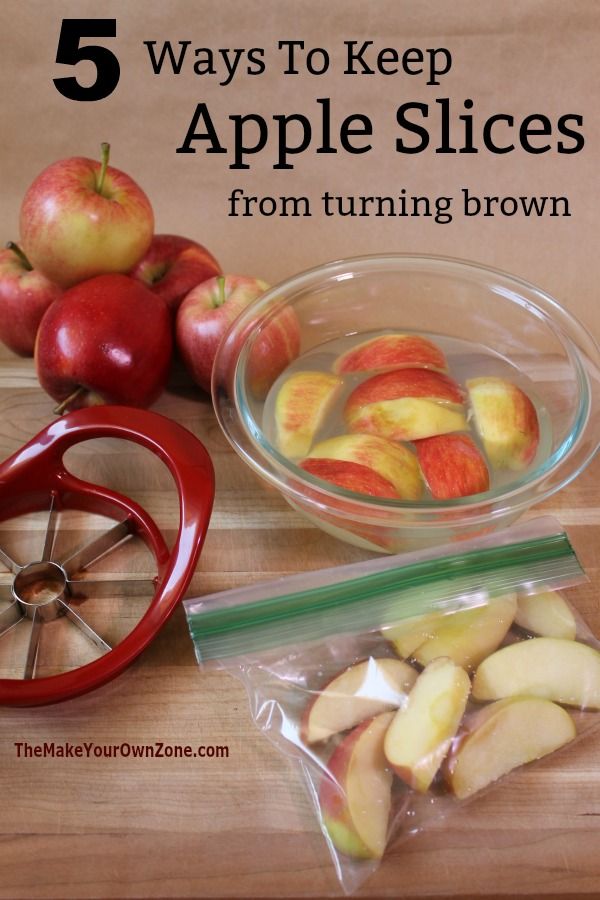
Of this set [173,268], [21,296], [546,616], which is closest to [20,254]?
[21,296]

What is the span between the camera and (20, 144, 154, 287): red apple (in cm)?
88

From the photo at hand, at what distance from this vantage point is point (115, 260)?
91cm

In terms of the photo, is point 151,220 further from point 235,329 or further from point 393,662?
point 393,662

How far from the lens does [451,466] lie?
2.43 feet

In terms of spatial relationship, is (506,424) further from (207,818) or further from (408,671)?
(207,818)

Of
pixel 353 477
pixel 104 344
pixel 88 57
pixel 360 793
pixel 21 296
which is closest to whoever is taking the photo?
pixel 360 793

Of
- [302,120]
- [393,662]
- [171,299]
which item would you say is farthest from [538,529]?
[302,120]

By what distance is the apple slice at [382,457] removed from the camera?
2.41ft

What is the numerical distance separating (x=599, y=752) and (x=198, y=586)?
32 cm

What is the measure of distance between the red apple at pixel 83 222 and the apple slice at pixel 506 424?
36 cm

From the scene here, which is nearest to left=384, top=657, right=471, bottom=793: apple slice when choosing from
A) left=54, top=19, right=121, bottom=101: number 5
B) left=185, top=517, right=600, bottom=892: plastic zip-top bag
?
left=185, top=517, right=600, bottom=892: plastic zip-top bag

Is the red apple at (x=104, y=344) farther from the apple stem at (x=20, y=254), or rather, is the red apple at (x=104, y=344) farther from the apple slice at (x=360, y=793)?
the apple slice at (x=360, y=793)

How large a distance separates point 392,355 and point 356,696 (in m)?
0.33

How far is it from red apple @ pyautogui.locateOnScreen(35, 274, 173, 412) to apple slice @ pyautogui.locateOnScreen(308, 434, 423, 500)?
0.20 metres
